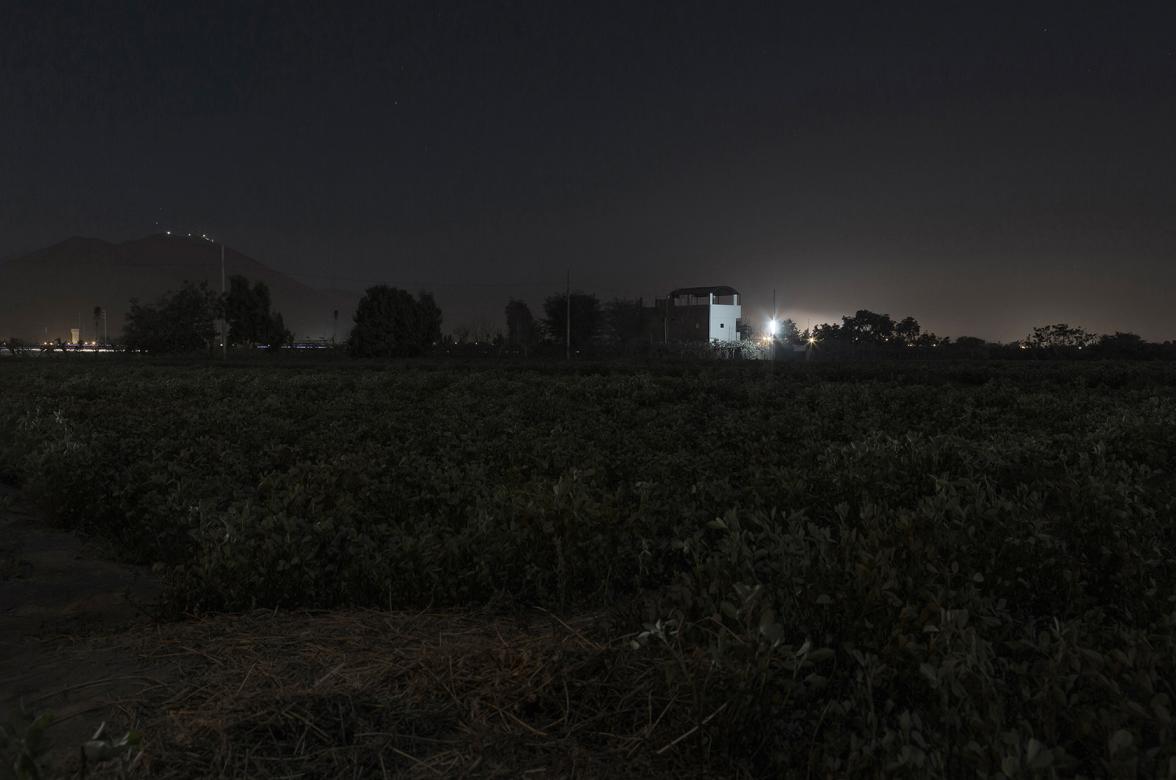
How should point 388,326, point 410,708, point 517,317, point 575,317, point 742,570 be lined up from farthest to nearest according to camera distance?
point 517,317 → point 575,317 → point 388,326 → point 742,570 → point 410,708

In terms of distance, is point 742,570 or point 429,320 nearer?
point 742,570

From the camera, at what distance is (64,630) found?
4062 millimetres

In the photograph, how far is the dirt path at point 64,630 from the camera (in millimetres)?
2704

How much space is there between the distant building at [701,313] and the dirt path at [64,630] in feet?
264

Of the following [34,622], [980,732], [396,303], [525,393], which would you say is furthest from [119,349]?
[980,732]

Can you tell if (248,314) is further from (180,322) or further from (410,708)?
(410,708)

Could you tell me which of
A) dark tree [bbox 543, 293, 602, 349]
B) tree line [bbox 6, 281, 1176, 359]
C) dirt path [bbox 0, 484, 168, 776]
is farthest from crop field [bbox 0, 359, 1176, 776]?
dark tree [bbox 543, 293, 602, 349]

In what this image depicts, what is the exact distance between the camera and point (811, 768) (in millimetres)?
2141

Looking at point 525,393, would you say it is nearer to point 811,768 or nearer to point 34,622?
point 34,622

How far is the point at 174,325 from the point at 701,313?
55754 millimetres

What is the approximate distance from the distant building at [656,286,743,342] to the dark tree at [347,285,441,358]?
32316mm

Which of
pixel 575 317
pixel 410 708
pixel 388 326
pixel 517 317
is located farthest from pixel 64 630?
pixel 517 317

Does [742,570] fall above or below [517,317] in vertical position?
below

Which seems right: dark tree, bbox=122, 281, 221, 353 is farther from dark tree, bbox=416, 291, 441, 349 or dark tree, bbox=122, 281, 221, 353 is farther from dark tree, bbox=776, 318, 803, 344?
dark tree, bbox=776, 318, 803, 344
